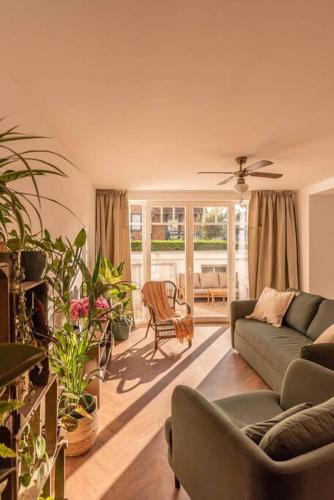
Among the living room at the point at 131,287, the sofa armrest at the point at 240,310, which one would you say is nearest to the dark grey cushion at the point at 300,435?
the living room at the point at 131,287

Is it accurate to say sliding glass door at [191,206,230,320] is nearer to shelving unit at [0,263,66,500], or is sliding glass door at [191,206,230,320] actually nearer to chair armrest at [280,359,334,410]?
chair armrest at [280,359,334,410]

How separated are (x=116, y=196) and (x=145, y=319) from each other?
2249 mm

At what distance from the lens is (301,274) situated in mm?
5137

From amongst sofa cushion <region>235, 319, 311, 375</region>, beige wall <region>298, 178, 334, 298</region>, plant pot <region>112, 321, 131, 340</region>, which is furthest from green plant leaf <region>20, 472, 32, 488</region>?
beige wall <region>298, 178, 334, 298</region>

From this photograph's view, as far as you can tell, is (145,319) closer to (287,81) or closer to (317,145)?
(317,145)

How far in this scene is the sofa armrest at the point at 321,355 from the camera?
216 centimetres

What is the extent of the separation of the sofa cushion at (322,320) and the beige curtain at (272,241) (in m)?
2.02

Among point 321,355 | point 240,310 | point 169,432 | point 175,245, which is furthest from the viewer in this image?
point 175,245

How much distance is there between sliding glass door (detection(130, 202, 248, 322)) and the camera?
17.3 ft

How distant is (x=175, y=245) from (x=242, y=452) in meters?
4.27

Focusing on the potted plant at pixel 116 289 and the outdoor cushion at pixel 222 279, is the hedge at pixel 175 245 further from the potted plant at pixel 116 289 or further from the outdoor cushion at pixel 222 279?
the potted plant at pixel 116 289

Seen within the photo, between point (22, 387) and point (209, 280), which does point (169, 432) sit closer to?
point (22, 387)

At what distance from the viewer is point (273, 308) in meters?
3.62

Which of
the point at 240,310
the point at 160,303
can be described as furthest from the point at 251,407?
the point at 160,303
